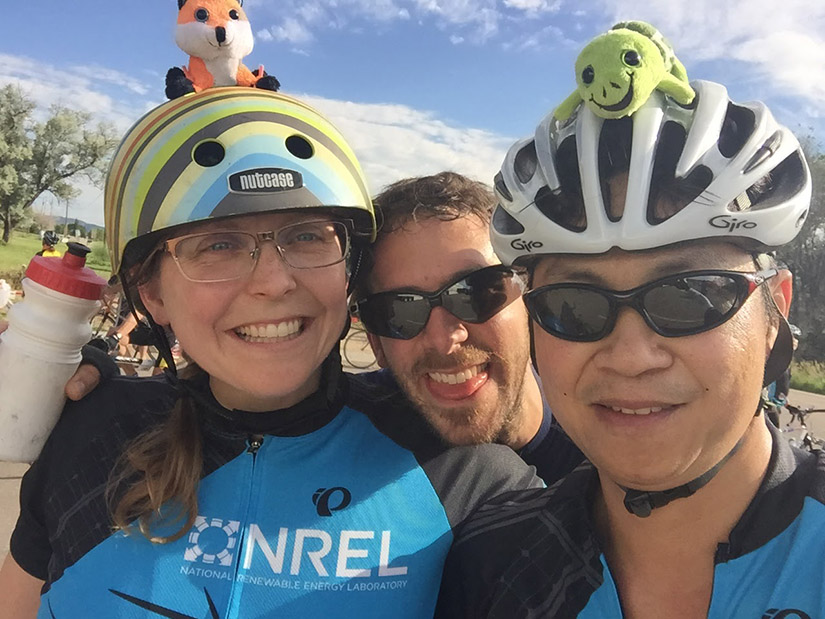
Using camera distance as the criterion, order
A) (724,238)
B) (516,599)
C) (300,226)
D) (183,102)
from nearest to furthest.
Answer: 1. (724,238)
2. (516,599)
3. (300,226)
4. (183,102)

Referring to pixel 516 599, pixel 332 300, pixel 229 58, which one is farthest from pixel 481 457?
pixel 229 58

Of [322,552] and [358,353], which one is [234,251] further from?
[358,353]

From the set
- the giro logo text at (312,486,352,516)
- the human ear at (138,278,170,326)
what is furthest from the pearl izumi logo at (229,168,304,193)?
the giro logo text at (312,486,352,516)

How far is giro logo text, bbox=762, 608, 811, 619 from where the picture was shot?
1280 millimetres

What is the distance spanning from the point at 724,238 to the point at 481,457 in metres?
1.11

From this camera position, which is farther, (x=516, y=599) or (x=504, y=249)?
(x=504, y=249)

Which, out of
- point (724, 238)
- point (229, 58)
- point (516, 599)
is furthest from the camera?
point (229, 58)

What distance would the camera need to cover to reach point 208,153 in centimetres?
202

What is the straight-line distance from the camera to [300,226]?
Result: 6.58 ft

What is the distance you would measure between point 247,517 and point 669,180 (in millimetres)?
1562

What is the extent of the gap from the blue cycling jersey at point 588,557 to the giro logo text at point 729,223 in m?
0.57

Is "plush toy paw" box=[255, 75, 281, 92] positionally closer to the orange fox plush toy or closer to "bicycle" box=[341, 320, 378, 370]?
the orange fox plush toy

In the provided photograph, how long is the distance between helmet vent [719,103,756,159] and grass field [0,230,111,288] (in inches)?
636

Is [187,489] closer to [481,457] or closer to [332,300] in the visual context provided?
[332,300]
